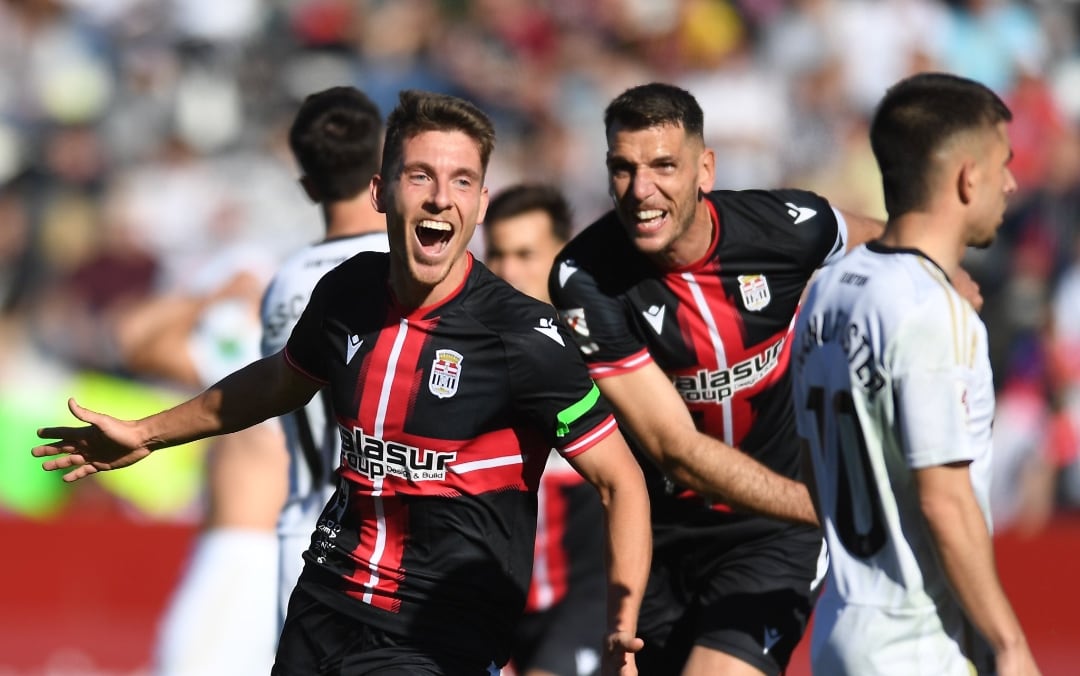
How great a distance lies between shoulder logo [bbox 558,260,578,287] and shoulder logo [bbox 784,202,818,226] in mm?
827

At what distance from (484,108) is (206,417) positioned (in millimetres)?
8332

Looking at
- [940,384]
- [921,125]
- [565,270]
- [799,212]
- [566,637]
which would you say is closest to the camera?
[940,384]

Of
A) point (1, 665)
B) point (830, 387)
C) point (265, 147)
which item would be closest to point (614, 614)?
point (830, 387)

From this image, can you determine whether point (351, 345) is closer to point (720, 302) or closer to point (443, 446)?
point (443, 446)

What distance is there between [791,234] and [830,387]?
4.55ft

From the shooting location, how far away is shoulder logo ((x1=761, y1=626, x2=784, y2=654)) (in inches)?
206

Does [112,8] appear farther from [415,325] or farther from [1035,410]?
[415,325]

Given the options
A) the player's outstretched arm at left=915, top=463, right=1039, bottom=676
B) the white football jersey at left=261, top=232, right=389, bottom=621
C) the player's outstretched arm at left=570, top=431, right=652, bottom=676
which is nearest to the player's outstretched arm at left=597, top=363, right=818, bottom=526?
the player's outstretched arm at left=570, top=431, right=652, bottom=676

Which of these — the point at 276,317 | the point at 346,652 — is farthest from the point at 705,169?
the point at 346,652

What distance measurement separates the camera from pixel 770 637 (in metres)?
5.26

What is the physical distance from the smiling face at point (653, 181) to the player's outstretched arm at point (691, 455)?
457mm

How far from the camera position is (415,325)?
430cm

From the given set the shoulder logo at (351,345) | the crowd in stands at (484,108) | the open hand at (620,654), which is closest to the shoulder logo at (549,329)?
the shoulder logo at (351,345)

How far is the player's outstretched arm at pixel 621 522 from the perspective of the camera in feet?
14.0
